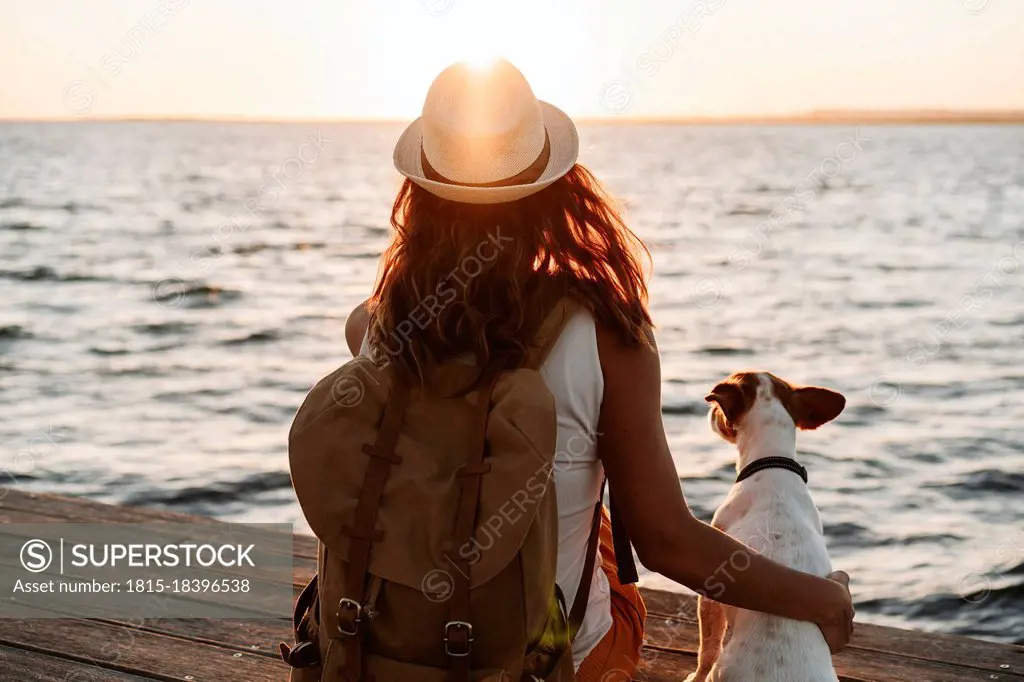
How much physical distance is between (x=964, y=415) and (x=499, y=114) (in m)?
8.79

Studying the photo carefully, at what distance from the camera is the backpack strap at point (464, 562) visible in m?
2.10

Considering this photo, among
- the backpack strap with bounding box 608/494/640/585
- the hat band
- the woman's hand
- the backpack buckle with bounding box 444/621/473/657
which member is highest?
the hat band

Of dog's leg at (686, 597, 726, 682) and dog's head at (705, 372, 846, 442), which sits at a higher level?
dog's head at (705, 372, 846, 442)

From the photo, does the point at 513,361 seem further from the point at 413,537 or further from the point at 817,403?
the point at 817,403

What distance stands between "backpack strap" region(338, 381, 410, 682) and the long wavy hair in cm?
14

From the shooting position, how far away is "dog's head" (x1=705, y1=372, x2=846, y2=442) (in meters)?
3.58

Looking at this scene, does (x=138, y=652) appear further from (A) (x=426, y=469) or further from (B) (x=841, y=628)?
(B) (x=841, y=628)

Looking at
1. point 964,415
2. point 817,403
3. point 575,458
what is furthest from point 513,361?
point 964,415

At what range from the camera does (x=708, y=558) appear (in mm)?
2465

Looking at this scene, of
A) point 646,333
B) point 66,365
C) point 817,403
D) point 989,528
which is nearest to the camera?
point 646,333

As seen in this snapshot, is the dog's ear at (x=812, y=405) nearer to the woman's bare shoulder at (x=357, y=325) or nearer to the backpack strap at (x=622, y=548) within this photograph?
the backpack strap at (x=622, y=548)

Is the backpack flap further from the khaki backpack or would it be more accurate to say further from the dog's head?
the dog's head

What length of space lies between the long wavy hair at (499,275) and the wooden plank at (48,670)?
65.1 inches

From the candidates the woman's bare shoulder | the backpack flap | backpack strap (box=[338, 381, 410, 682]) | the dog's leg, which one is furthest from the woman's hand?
the woman's bare shoulder
